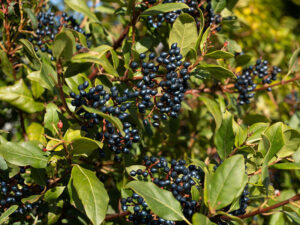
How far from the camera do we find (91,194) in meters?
1.46

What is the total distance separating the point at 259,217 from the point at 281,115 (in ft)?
4.12

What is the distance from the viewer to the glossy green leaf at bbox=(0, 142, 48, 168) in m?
1.59

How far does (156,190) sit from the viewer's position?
1448mm

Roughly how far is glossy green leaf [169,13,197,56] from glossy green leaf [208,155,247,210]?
2.38ft

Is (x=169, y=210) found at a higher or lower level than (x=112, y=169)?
higher

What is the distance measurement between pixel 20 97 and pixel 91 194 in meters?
0.93

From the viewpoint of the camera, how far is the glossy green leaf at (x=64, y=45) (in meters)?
1.29

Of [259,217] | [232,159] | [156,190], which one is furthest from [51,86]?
[259,217]

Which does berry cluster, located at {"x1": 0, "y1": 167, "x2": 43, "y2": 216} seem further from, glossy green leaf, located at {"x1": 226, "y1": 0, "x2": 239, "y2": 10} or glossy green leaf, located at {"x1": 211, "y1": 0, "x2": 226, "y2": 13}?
glossy green leaf, located at {"x1": 226, "y1": 0, "x2": 239, "y2": 10}

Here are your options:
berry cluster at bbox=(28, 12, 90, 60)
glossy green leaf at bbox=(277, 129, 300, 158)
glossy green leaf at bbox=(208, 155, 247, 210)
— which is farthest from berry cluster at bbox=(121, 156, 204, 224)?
berry cluster at bbox=(28, 12, 90, 60)

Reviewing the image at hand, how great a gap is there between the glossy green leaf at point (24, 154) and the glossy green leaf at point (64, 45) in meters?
0.61

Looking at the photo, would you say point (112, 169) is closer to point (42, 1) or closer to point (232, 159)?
point (232, 159)

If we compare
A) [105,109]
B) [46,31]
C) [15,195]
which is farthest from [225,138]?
[46,31]

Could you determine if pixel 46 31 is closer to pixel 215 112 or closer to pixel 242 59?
pixel 215 112
